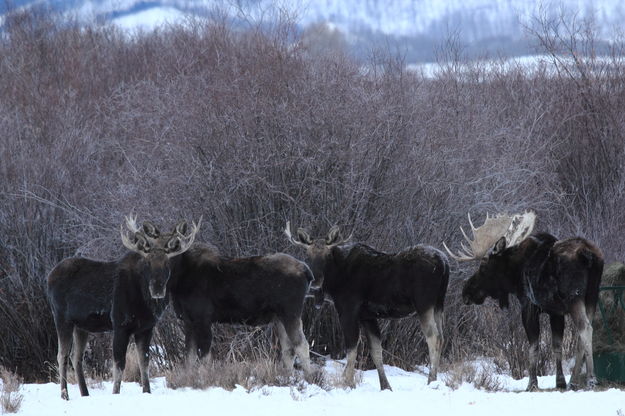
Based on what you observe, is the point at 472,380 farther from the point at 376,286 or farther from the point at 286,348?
the point at 286,348

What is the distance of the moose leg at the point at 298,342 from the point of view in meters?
12.5

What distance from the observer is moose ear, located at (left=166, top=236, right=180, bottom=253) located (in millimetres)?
12391

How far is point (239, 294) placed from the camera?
42.1 ft

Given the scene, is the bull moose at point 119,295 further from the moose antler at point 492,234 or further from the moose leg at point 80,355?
the moose antler at point 492,234

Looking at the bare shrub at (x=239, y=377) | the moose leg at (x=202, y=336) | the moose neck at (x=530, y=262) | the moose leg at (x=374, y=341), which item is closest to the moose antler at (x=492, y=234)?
the moose neck at (x=530, y=262)

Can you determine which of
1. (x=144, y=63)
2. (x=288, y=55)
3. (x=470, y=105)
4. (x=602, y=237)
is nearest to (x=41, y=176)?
(x=288, y=55)

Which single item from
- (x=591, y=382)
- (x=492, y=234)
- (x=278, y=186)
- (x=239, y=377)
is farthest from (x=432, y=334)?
(x=278, y=186)

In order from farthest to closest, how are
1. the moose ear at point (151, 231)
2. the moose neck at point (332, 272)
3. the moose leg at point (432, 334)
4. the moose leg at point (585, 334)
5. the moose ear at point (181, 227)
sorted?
the moose neck at point (332, 272)
the moose leg at point (432, 334)
the moose ear at point (181, 227)
the moose ear at point (151, 231)
the moose leg at point (585, 334)

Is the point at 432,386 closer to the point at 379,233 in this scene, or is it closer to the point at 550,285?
the point at 550,285

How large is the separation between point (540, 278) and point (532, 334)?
770 mm

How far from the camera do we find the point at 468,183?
59.3 feet

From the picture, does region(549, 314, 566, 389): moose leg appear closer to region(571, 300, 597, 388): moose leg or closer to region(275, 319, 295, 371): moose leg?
region(571, 300, 597, 388): moose leg

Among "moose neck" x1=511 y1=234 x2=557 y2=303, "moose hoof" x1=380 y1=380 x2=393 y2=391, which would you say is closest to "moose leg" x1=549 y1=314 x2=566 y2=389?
"moose neck" x1=511 y1=234 x2=557 y2=303

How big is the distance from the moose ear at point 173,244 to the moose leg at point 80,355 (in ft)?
5.63
